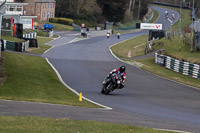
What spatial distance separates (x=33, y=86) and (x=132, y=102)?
5993mm

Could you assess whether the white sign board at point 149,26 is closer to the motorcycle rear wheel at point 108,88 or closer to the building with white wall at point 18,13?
the building with white wall at point 18,13

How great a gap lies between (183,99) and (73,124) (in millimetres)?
12017

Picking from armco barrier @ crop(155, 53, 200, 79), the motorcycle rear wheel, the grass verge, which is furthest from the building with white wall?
the motorcycle rear wheel

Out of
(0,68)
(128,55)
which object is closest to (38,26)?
(128,55)

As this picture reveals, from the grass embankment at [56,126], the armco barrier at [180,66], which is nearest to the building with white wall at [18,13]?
the armco barrier at [180,66]

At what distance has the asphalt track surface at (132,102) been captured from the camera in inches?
566

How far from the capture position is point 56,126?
11734 millimetres

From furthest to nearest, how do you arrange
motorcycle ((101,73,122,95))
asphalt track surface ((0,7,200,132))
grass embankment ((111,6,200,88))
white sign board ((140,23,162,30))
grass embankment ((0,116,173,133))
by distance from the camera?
white sign board ((140,23,162,30)) → grass embankment ((111,6,200,88)) → motorcycle ((101,73,122,95)) → asphalt track surface ((0,7,200,132)) → grass embankment ((0,116,173,133))

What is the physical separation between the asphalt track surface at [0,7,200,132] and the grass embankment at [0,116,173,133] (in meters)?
1.15

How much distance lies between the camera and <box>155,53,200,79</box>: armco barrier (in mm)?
35844

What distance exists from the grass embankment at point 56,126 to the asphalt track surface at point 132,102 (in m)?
1.15

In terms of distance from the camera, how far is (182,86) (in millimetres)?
29297

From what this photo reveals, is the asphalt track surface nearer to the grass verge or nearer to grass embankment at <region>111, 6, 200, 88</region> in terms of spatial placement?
the grass verge

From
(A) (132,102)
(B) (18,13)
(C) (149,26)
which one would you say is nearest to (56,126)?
(A) (132,102)
